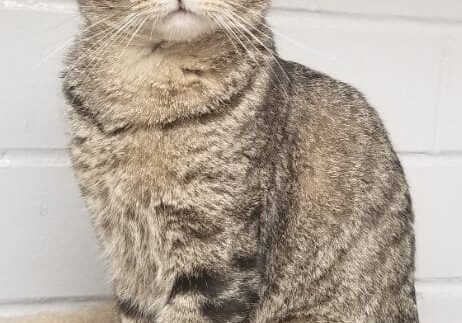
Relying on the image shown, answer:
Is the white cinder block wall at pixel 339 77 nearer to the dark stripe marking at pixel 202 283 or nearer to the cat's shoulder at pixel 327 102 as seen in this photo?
the cat's shoulder at pixel 327 102

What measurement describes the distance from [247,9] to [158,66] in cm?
17

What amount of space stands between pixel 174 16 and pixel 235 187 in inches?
10.6

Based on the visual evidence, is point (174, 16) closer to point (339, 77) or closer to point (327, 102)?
point (327, 102)

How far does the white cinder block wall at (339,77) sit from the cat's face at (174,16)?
1.39ft

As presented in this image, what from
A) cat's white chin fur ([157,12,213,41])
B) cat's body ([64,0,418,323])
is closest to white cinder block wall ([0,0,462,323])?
cat's body ([64,0,418,323])

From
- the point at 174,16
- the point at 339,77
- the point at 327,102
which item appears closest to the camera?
the point at 174,16

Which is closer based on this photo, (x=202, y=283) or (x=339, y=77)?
(x=202, y=283)

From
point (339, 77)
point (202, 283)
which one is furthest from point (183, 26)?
point (339, 77)

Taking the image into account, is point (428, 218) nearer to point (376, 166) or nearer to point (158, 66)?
point (376, 166)

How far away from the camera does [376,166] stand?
54.4 inches

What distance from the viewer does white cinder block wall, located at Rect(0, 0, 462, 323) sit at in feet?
5.43

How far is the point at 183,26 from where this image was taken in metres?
1.10

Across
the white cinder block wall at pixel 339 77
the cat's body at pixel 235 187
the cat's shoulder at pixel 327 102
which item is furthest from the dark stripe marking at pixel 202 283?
the white cinder block wall at pixel 339 77

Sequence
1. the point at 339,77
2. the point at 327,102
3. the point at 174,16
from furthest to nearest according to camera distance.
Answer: the point at 339,77, the point at 327,102, the point at 174,16
